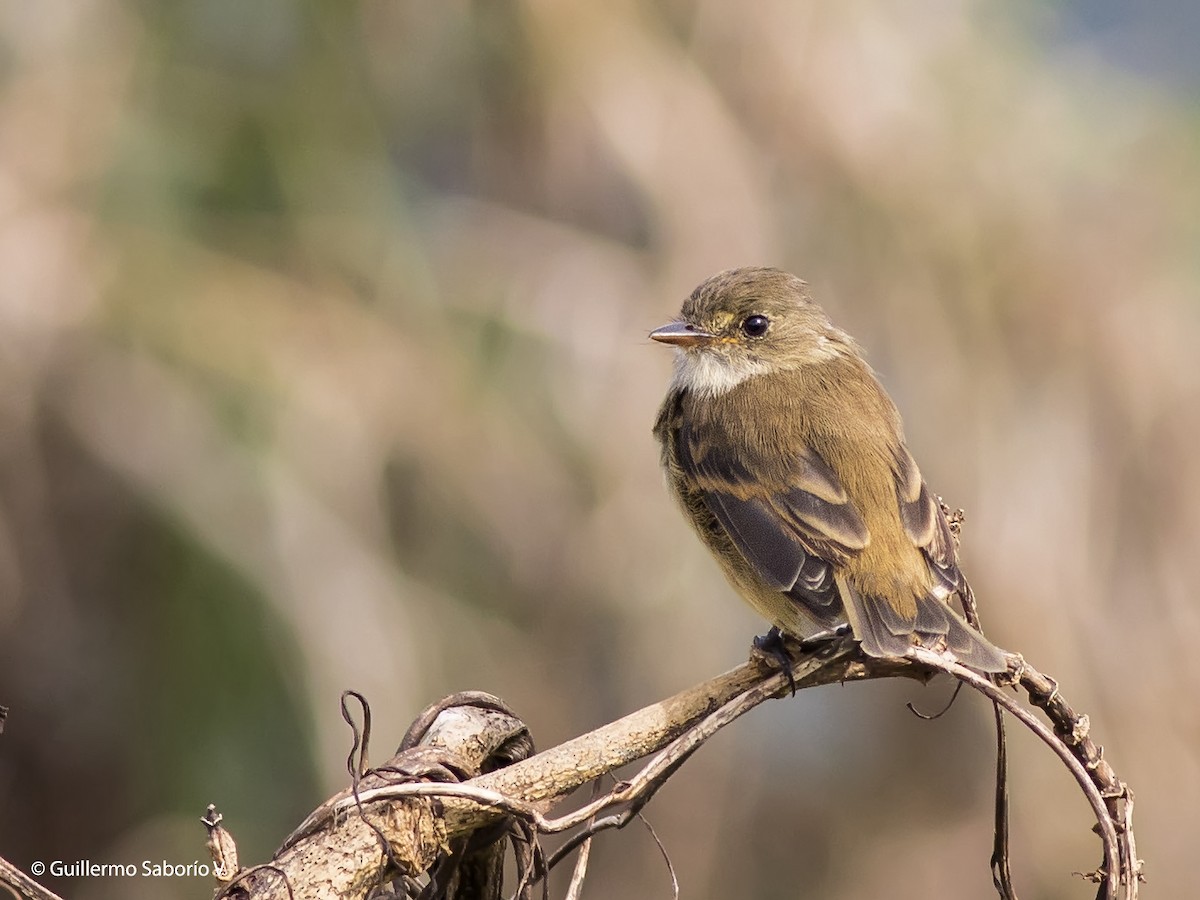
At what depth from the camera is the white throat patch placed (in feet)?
12.6

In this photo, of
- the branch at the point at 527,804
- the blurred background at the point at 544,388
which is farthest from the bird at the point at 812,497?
the blurred background at the point at 544,388

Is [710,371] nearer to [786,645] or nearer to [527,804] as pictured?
[786,645]

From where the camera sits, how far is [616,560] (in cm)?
503

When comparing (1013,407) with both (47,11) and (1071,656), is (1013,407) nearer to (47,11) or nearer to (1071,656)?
(1071,656)

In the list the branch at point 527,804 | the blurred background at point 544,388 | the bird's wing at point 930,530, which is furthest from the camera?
the blurred background at point 544,388

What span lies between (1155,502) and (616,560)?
1.96m

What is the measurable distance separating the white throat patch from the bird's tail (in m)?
0.94

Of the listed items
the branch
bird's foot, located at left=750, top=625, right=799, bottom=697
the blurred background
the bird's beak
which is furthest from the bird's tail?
the blurred background

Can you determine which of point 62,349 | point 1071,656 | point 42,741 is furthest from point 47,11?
point 1071,656

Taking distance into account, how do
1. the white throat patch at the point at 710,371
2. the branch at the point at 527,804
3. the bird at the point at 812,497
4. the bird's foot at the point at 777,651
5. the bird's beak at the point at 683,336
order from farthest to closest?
the bird's beak at the point at 683,336 < the white throat patch at the point at 710,371 < the bird at the point at 812,497 < the bird's foot at the point at 777,651 < the branch at the point at 527,804

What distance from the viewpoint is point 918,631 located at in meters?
2.81

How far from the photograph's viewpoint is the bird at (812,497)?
118 inches

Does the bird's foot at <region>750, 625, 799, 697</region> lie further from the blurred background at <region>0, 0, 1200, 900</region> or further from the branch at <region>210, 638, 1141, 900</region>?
the blurred background at <region>0, 0, 1200, 900</region>

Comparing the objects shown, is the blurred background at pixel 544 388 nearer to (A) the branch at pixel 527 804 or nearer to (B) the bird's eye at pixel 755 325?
(B) the bird's eye at pixel 755 325
